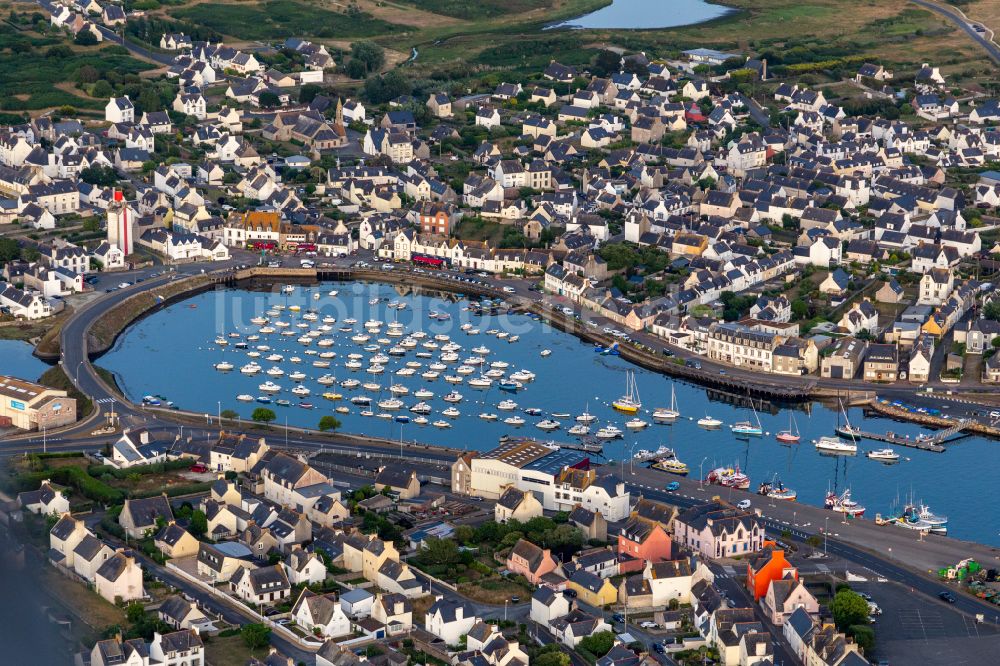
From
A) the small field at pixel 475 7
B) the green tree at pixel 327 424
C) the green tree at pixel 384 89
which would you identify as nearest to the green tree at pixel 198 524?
the green tree at pixel 327 424

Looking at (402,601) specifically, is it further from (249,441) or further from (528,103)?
(528,103)

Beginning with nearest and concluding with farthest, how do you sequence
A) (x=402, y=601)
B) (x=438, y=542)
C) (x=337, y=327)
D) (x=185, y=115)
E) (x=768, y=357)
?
(x=402, y=601)
(x=438, y=542)
(x=768, y=357)
(x=337, y=327)
(x=185, y=115)

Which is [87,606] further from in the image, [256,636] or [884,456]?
[884,456]

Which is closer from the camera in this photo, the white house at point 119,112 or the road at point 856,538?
the road at point 856,538

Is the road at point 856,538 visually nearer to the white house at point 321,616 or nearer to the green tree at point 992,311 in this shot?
the white house at point 321,616

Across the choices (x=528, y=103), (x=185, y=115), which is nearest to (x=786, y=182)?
(x=528, y=103)

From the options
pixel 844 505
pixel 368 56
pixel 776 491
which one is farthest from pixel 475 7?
pixel 844 505
